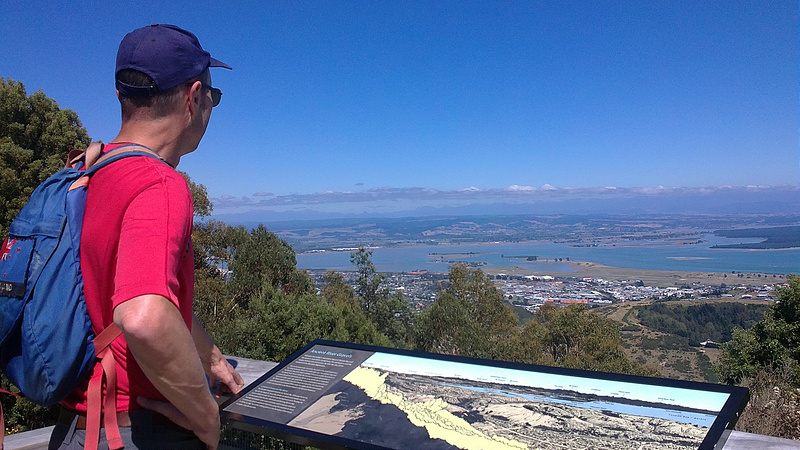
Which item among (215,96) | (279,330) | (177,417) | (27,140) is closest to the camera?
(177,417)

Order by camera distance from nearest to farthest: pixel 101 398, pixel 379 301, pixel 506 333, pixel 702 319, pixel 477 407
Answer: pixel 101 398 < pixel 477 407 < pixel 379 301 < pixel 506 333 < pixel 702 319

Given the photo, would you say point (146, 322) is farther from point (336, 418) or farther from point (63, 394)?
point (336, 418)

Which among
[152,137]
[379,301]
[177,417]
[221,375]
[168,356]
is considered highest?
[152,137]

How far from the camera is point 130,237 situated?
4.17 ft

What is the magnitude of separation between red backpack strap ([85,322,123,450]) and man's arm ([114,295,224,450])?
0.10 meters

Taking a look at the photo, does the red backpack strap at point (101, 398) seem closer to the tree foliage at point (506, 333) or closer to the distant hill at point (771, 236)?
the tree foliage at point (506, 333)

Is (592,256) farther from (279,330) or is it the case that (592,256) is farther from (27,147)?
(279,330)

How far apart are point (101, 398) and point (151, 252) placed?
55 cm

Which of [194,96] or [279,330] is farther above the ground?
[194,96]

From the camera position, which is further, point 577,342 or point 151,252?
point 577,342

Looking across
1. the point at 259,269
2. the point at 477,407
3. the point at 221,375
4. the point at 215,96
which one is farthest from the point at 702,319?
the point at 215,96

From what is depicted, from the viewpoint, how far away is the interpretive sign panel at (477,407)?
205cm

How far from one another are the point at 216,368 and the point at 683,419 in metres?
2.21

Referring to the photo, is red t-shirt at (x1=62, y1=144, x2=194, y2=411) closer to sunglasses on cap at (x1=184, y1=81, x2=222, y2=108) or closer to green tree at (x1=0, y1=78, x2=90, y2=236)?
sunglasses on cap at (x1=184, y1=81, x2=222, y2=108)
